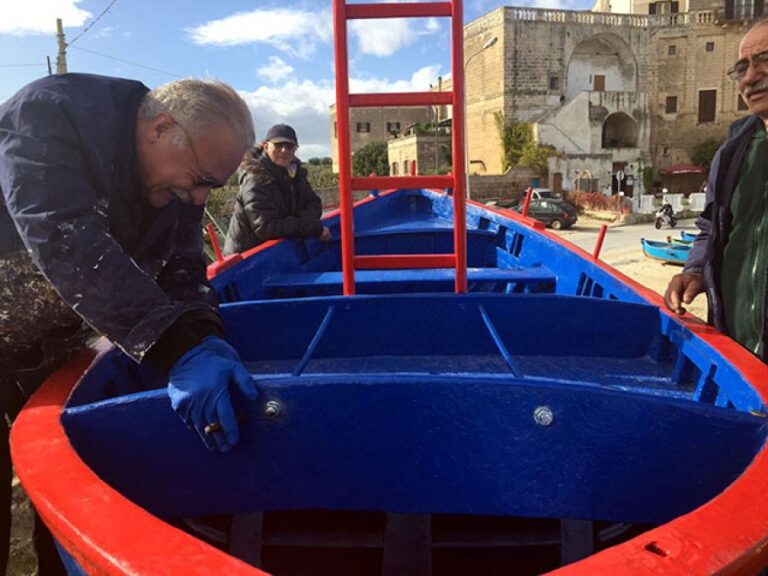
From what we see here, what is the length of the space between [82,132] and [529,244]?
357 cm

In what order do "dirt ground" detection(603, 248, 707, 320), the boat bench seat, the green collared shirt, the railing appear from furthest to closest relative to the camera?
the railing → "dirt ground" detection(603, 248, 707, 320) → the boat bench seat → the green collared shirt

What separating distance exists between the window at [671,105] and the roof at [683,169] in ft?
13.7

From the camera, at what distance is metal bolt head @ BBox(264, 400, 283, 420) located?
5.12ft

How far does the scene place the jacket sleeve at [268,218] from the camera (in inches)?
184

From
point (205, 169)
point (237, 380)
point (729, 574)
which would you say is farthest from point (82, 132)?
point (729, 574)

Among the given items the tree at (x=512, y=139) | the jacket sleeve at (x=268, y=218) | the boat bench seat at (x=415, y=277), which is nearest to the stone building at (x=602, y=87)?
the tree at (x=512, y=139)

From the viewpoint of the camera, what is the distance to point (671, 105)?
1575 inches

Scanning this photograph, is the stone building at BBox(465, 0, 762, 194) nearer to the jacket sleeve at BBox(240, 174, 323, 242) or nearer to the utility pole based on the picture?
the utility pole

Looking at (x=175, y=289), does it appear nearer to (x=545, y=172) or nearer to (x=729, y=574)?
(x=729, y=574)

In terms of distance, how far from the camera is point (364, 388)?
1.58 meters

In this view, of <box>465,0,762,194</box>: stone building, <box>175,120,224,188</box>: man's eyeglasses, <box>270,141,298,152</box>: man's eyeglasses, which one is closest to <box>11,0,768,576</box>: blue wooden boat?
<box>175,120,224,188</box>: man's eyeglasses

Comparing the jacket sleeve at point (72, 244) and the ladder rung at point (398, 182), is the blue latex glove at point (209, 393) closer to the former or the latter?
the jacket sleeve at point (72, 244)

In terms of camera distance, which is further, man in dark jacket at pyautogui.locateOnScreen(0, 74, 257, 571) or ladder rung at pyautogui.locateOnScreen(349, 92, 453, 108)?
ladder rung at pyautogui.locateOnScreen(349, 92, 453, 108)

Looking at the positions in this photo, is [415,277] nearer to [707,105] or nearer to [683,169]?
[683,169]
